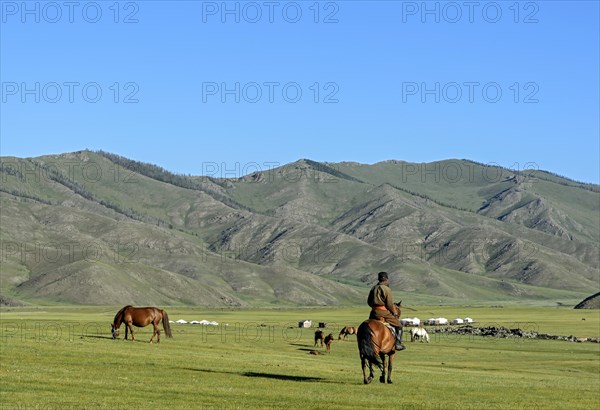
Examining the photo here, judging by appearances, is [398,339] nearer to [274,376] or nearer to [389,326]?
[389,326]

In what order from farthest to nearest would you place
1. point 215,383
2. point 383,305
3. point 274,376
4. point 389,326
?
1. point 274,376
2. point 383,305
3. point 389,326
4. point 215,383

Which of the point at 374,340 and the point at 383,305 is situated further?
the point at 383,305

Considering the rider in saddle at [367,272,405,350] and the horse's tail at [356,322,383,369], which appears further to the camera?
the rider in saddle at [367,272,405,350]

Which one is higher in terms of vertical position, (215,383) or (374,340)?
(374,340)

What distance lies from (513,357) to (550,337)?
31187 millimetres

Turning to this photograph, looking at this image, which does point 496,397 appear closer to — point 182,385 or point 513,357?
point 182,385

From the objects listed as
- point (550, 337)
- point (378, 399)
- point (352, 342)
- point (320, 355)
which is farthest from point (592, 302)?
point (378, 399)

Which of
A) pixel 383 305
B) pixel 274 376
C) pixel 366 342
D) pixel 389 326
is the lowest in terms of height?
pixel 274 376

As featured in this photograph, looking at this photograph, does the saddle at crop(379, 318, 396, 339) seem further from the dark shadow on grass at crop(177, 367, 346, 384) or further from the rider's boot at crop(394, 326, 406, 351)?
the dark shadow on grass at crop(177, 367, 346, 384)

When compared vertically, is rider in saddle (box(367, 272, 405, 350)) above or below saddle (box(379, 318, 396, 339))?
above

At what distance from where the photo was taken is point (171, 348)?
4859 cm

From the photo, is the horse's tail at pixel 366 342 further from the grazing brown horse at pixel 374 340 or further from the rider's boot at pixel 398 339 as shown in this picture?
the rider's boot at pixel 398 339

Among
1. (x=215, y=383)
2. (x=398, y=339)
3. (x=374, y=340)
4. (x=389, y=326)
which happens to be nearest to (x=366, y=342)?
(x=374, y=340)

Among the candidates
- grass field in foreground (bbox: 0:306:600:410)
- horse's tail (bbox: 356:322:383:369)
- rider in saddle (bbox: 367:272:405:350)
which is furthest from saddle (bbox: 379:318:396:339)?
grass field in foreground (bbox: 0:306:600:410)
